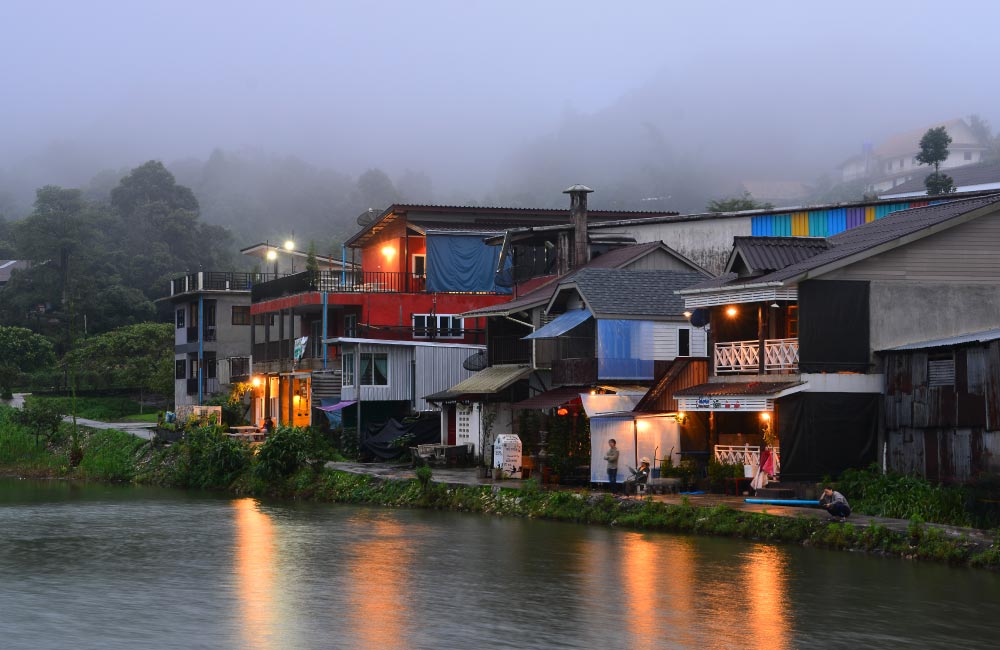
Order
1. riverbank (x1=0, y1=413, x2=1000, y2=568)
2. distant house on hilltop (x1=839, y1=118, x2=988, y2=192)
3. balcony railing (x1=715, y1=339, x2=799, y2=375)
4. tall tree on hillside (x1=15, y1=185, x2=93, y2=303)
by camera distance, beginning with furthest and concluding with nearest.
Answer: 1. distant house on hilltop (x1=839, y1=118, x2=988, y2=192)
2. tall tree on hillside (x1=15, y1=185, x2=93, y2=303)
3. balcony railing (x1=715, y1=339, x2=799, y2=375)
4. riverbank (x1=0, y1=413, x2=1000, y2=568)

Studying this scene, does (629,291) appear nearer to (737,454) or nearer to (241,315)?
(737,454)

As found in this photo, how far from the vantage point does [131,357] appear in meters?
86.2

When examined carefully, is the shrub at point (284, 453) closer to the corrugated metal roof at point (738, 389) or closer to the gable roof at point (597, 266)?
the gable roof at point (597, 266)

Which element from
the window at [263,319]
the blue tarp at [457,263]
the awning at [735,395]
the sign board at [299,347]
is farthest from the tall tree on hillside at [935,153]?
the awning at [735,395]

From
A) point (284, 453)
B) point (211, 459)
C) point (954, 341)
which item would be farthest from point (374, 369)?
point (954, 341)

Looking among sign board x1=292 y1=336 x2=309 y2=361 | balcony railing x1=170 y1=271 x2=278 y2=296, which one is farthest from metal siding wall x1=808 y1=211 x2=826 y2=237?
balcony railing x1=170 y1=271 x2=278 y2=296

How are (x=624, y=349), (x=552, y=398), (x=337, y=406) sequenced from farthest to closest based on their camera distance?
1. (x=337, y=406)
2. (x=552, y=398)
3. (x=624, y=349)

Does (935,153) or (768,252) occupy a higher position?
(935,153)

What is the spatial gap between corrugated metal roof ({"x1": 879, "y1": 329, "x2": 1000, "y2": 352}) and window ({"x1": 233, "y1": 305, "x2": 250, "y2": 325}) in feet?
169

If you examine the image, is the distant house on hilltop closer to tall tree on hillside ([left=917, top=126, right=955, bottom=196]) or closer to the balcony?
tall tree on hillside ([left=917, top=126, right=955, bottom=196])

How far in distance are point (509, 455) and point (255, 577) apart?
55.6 feet

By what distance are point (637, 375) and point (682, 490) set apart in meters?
6.42

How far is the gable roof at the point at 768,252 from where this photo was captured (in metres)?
36.4

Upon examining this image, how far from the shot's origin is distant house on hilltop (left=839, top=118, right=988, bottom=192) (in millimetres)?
172500
